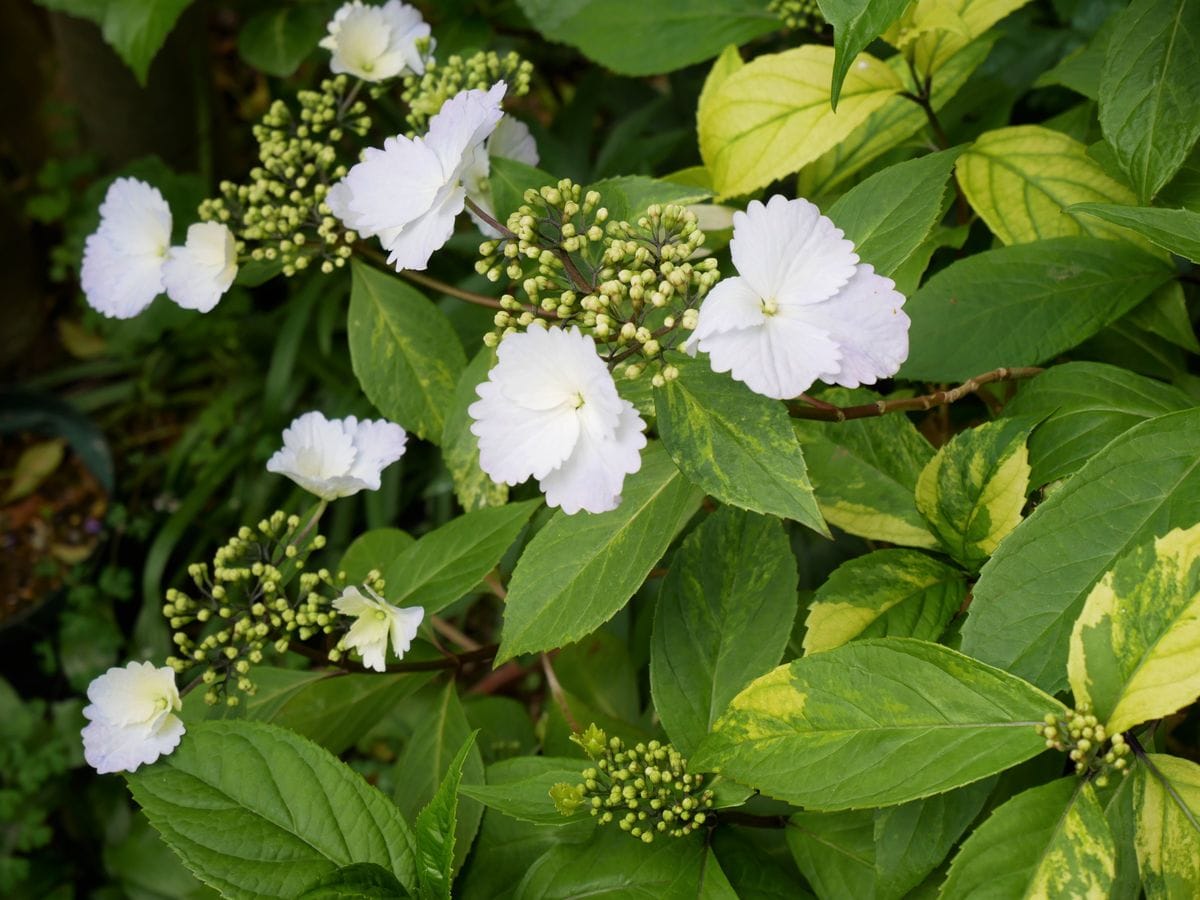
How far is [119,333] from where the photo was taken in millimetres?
2555

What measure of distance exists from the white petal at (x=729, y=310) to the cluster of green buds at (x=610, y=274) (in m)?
0.04

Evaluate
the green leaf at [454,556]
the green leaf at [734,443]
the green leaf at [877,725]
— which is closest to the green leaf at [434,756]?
the green leaf at [454,556]

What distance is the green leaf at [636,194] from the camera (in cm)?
104

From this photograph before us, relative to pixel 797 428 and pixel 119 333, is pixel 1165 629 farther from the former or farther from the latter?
pixel 119 333

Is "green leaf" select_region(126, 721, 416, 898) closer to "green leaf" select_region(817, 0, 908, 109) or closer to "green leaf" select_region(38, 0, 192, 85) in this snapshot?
"green leaf" select_region(817, 0, 908, 109)

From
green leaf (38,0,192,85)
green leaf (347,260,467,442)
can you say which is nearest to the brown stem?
green leaf (347,260,467,442)

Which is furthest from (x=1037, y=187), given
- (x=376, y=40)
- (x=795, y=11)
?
(x=376, y=40)

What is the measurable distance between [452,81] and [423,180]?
0.33 metres

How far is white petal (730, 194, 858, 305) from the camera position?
2.66 feet

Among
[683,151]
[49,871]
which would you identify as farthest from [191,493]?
[683,151]

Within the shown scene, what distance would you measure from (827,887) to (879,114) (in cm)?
85

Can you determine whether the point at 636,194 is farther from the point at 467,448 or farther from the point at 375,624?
the point at 375,624

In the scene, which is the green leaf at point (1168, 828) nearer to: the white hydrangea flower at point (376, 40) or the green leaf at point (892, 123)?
the green leaf at point (892, 123)

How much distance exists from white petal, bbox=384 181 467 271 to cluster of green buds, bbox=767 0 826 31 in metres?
0.63
